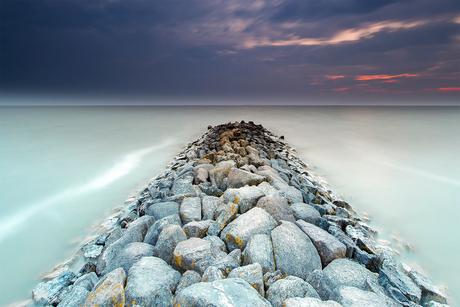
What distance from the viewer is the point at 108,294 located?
1448 millimetres

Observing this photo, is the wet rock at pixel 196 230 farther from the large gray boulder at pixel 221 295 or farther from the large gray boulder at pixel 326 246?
the large gray boulder at pixel 326 246

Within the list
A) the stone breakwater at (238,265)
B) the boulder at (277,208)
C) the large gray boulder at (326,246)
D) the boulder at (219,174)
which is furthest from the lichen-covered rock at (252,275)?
the boulder at (219,174)

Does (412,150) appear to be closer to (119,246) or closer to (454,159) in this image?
(454,159)

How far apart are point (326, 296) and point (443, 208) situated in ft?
12.9

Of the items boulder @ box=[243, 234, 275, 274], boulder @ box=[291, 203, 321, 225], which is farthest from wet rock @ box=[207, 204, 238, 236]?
boulder @ box=[291, 203, 321, 225]

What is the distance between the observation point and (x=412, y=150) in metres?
8.91

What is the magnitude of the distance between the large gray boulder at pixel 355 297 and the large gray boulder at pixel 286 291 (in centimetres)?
15

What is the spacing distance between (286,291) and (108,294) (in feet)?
3.85

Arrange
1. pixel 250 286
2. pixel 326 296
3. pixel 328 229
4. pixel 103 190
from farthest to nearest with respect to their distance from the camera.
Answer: pixel 103 190 < pixel 328 229 < pixel 326 296 < pixel 250 286

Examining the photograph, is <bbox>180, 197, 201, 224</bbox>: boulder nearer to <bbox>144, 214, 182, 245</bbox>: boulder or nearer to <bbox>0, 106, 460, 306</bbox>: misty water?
<bbox>144, 214, 182, 245</bbox>: boulder

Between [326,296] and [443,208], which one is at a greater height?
[326,296]

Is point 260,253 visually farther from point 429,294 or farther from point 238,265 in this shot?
point 429,294

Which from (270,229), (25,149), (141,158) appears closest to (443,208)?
(270,229)

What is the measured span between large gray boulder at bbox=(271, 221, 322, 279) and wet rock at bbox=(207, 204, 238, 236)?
0.47 m
